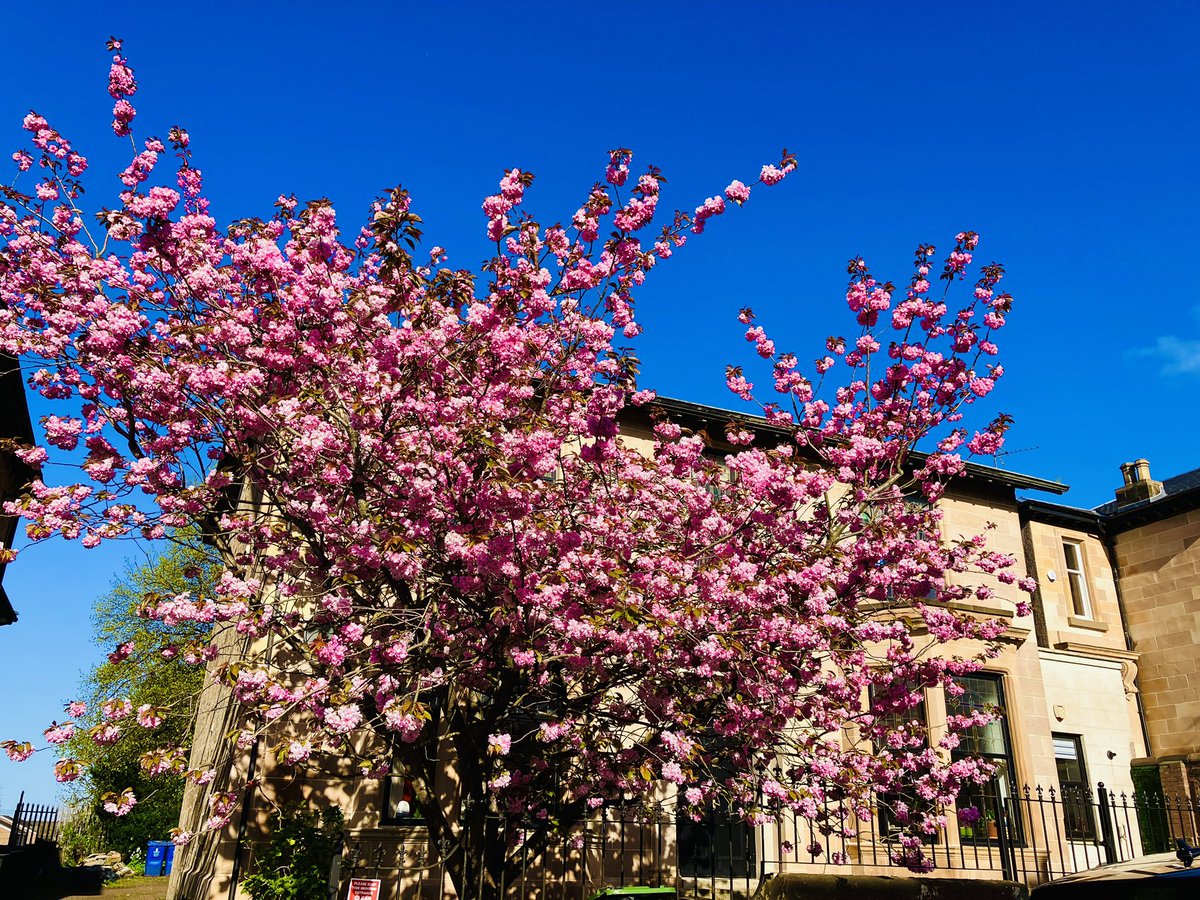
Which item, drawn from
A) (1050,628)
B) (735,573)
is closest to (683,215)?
(735,573)

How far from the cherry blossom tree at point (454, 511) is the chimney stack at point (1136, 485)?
16.5 meters

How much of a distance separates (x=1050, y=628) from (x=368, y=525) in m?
18.6

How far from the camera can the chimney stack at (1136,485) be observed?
24109 millimetres

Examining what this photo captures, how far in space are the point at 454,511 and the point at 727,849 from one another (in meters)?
10.0

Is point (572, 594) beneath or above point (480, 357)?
beneath

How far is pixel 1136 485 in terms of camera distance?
79.9 ft

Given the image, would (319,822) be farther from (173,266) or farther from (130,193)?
(130,193)

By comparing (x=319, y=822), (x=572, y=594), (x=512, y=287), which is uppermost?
(x=512, y=287)

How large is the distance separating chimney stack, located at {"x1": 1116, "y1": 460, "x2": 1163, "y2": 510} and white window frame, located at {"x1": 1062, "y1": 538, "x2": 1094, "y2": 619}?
2233 mm

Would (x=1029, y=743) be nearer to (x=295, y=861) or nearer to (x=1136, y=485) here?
(x=1136, y=485)

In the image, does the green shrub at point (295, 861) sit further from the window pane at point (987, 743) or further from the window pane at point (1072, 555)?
the window pane at point (1072, 555)

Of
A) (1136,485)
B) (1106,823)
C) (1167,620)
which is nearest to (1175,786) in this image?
(1167,620)

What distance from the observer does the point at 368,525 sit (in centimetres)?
899

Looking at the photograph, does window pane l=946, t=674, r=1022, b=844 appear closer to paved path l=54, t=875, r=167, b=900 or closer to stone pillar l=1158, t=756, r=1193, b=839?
stone pillar l=1158, t=756, r=1193, b=839
